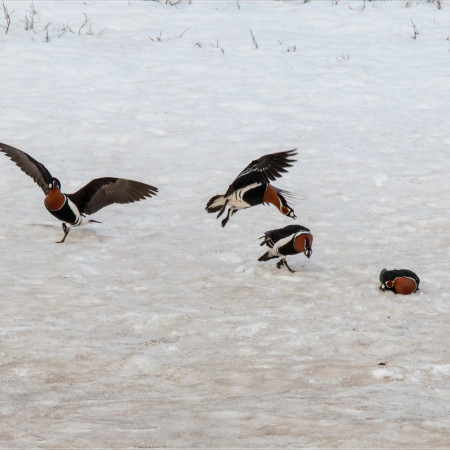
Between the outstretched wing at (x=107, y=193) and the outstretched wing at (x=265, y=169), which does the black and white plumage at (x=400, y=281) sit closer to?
the outstretched wing at (x=265, y=169)

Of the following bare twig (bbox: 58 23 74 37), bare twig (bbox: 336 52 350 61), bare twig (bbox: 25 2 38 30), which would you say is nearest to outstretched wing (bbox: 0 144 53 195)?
bare twig (bbox: 25 2 38 30)

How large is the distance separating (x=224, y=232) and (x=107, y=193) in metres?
1.37

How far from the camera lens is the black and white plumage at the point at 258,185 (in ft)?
21.3

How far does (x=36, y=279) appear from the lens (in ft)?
23.2

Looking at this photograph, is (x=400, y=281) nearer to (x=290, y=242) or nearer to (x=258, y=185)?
(x=290, y=242)

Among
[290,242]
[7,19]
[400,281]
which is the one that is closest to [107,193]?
[290,242]

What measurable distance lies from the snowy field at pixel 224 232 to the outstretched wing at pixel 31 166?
0.65 metres

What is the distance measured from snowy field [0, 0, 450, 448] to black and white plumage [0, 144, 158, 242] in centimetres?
33

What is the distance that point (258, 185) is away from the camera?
22.1 ft

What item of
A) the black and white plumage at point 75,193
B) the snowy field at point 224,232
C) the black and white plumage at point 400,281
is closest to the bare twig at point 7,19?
the snowy field at point 224,232

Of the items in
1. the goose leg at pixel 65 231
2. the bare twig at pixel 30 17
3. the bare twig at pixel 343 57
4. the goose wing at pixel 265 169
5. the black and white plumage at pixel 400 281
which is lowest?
the goose leg at pixel 65 231

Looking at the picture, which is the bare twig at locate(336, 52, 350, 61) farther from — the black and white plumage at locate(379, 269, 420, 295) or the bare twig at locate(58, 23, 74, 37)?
the black and white plumage at locate(379, 269, 420, 295)

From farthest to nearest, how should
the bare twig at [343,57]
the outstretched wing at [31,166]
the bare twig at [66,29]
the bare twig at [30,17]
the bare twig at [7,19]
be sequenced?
the bare twig at [66,29], the bare twig at [30,17], the bare twig at [7,19], the bare twig at [343,57], the outstretched wing at [31,166]

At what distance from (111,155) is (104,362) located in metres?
6.62
